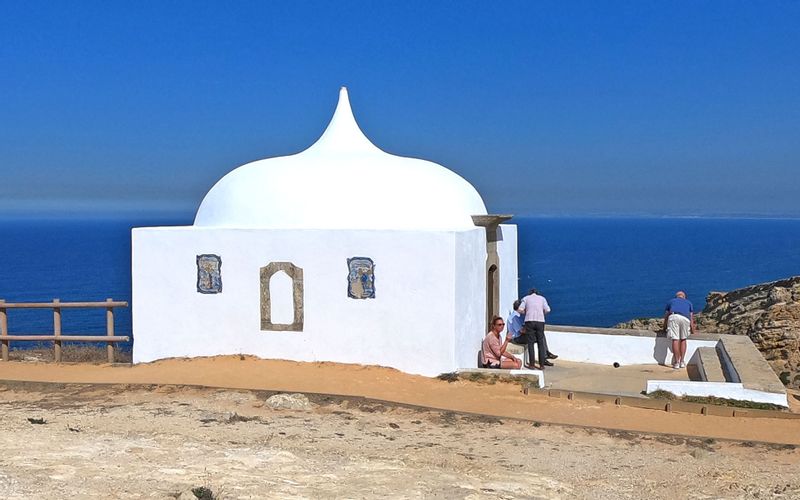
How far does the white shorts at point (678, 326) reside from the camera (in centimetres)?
1502

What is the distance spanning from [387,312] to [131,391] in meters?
4.03

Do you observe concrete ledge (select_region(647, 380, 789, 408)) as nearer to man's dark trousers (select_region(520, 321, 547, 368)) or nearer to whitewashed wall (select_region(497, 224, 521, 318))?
man's dark trousers (select_region(520, 321, 547, 368))

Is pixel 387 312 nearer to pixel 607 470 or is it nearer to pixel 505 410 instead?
pixel 505 410

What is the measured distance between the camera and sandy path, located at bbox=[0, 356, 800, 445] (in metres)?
10.5

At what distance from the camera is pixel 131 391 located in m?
11.9

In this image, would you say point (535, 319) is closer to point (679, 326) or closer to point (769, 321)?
point (679, 326)

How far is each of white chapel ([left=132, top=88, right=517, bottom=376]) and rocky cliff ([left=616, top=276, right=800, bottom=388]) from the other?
28.4 ft

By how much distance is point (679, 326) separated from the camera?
15055mm

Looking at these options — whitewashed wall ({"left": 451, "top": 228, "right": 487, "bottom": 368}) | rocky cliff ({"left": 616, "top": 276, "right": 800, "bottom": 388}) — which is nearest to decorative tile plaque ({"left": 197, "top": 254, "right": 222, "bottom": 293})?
whitewashed wall ({"left": 451, "top": 228, "right": 487, "bottom": 368})

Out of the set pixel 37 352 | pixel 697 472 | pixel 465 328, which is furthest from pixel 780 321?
pixel 37 352

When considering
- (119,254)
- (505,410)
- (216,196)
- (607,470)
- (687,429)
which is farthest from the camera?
(119,254)

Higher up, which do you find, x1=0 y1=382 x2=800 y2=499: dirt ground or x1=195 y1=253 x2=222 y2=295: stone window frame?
x1=195 y1=253 x2=222 y2=295: stone window frame

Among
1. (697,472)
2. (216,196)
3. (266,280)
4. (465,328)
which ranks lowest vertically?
(697,472)

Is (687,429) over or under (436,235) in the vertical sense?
under
